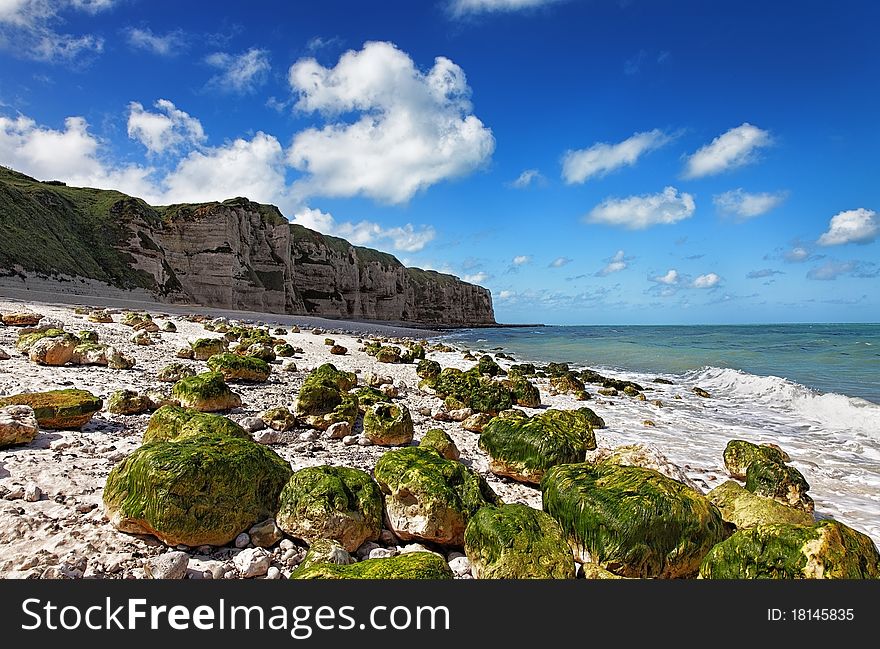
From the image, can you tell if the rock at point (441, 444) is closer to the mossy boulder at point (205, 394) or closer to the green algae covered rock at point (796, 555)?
the green algae covered rock at point (796, 555)

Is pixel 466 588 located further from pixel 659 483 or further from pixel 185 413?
pixel 185 413

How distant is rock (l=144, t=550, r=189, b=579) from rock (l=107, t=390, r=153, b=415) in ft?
15.3

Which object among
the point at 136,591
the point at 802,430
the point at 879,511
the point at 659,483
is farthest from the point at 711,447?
the point at 136,591

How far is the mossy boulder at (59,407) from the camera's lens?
19.7ft

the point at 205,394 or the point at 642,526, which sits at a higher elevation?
the point at 205,394

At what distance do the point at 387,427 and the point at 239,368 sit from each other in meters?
5.67

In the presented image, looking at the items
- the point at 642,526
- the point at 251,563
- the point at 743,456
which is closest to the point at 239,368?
the point at 251,563

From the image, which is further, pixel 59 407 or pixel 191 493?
pixel 59 407

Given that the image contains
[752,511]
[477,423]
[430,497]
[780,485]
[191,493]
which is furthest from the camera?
[477,423]

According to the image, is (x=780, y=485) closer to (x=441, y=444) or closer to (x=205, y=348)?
(x=441, y=444)

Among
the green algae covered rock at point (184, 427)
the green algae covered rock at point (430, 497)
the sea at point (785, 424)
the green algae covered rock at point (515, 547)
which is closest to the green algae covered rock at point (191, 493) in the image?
the green algae covered rock at point (184, 427)

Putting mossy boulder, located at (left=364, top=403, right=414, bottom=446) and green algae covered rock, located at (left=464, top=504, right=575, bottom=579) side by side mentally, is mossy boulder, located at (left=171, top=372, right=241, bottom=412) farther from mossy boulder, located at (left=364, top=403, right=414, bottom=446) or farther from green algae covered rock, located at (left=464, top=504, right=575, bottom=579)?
green algae covered rock, located at (left=464, top=504, right=575, bottom=579)

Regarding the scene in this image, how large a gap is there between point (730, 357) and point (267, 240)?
68.1 meters

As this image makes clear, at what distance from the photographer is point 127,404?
7.26 metres
